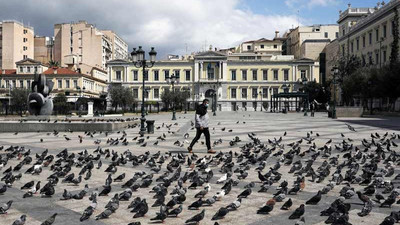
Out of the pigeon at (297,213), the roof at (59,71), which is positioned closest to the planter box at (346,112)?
the pigeon at (297,213)

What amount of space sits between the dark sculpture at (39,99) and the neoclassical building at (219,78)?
6350cm

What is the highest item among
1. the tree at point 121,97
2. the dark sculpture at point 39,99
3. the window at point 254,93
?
the window at point 254,93

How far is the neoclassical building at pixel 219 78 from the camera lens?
9188 cm

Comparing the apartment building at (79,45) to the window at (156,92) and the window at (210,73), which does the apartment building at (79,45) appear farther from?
the window at (210,73)

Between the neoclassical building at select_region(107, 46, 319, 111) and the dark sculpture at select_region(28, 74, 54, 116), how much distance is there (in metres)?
63.5

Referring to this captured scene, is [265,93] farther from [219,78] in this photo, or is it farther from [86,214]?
[86,214]

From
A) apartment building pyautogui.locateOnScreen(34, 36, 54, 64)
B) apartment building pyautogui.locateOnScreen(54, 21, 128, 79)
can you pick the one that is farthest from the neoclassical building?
apartment building pyautogui.locateOnScreen(34, 36, 54, 64)

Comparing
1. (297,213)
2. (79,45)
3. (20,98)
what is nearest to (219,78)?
(79,45)

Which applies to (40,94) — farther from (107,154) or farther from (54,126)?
(107,154)

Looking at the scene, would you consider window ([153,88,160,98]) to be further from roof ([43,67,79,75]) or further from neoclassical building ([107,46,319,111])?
roof ([43,67,79,75])

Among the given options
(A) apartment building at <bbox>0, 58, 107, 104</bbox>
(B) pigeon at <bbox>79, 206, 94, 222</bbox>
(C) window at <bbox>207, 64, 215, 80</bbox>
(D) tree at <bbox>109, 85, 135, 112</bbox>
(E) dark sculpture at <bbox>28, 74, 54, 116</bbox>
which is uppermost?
(C) window at <bbox>207, 64, 215, 80</bbox>

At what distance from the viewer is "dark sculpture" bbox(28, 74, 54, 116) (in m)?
27.4

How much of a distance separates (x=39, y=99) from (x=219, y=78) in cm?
6717

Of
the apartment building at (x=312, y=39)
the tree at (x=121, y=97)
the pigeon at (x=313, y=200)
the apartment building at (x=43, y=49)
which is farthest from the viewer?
the apartment building at (x=43, y=49)
